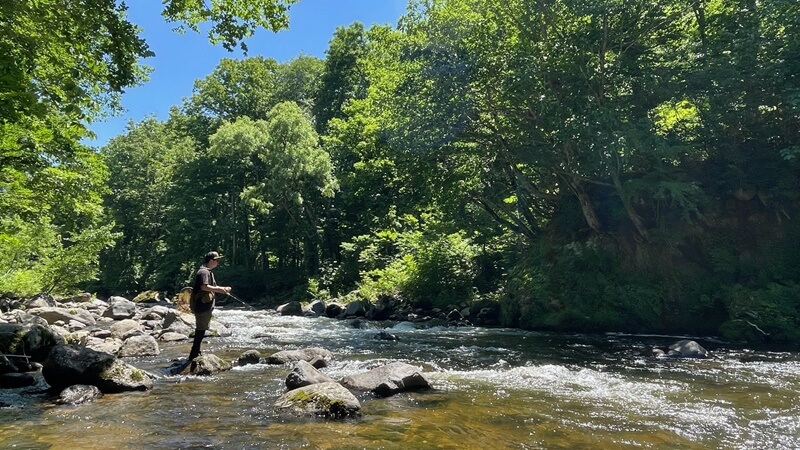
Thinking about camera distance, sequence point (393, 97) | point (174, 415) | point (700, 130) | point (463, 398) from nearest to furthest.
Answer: point (174, 415) → point (463, 398) → point (700, 130) → point (393, 97)

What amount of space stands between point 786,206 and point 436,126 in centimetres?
1170

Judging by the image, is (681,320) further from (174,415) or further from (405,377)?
(174,415)

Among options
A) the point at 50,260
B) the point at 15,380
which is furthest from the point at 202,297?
the point at 50,260

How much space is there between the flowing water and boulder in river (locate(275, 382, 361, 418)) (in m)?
0.18

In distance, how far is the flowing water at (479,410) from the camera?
5.62m

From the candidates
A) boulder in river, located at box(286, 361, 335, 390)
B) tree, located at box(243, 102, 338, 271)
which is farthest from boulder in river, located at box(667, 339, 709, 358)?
tree, located at box(243, 102, 338, 271)

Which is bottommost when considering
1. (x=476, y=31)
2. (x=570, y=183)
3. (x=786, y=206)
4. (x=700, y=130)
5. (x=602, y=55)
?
(x=786, y=206)

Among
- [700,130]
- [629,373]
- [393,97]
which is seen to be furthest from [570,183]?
[629,373]

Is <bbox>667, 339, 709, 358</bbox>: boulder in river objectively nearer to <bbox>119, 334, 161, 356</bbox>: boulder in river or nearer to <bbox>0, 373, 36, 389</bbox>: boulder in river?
<bbox>119, 334, 161, 356</bbox>: boulder in river

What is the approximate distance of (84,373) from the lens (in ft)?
25.2

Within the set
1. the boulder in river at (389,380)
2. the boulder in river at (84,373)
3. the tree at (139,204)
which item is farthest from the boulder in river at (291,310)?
the tree at (139,204)

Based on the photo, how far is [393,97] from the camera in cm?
2097

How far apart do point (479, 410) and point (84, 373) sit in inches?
231

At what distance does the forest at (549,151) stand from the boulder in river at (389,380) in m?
6.32
